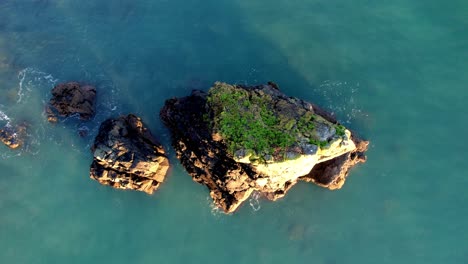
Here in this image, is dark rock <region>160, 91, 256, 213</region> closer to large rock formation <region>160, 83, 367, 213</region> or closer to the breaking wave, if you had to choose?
large rock formation <region>160, 83, 367, 213</region>

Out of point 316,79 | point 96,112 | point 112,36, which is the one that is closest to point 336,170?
point 316,79

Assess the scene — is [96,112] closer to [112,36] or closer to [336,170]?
[112,36]

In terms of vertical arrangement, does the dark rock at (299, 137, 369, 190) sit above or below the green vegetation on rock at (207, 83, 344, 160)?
below

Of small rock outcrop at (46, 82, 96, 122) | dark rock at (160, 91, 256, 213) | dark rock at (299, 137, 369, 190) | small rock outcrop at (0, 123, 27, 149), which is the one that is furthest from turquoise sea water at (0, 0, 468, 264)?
dark rock at (160, 91, 256, 213)

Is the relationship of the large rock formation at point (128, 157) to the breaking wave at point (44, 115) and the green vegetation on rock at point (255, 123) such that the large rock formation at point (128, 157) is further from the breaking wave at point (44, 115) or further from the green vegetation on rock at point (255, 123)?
the green vegetation on rock at point (255, 123)

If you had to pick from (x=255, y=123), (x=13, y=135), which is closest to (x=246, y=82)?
(x=255, y=123)
